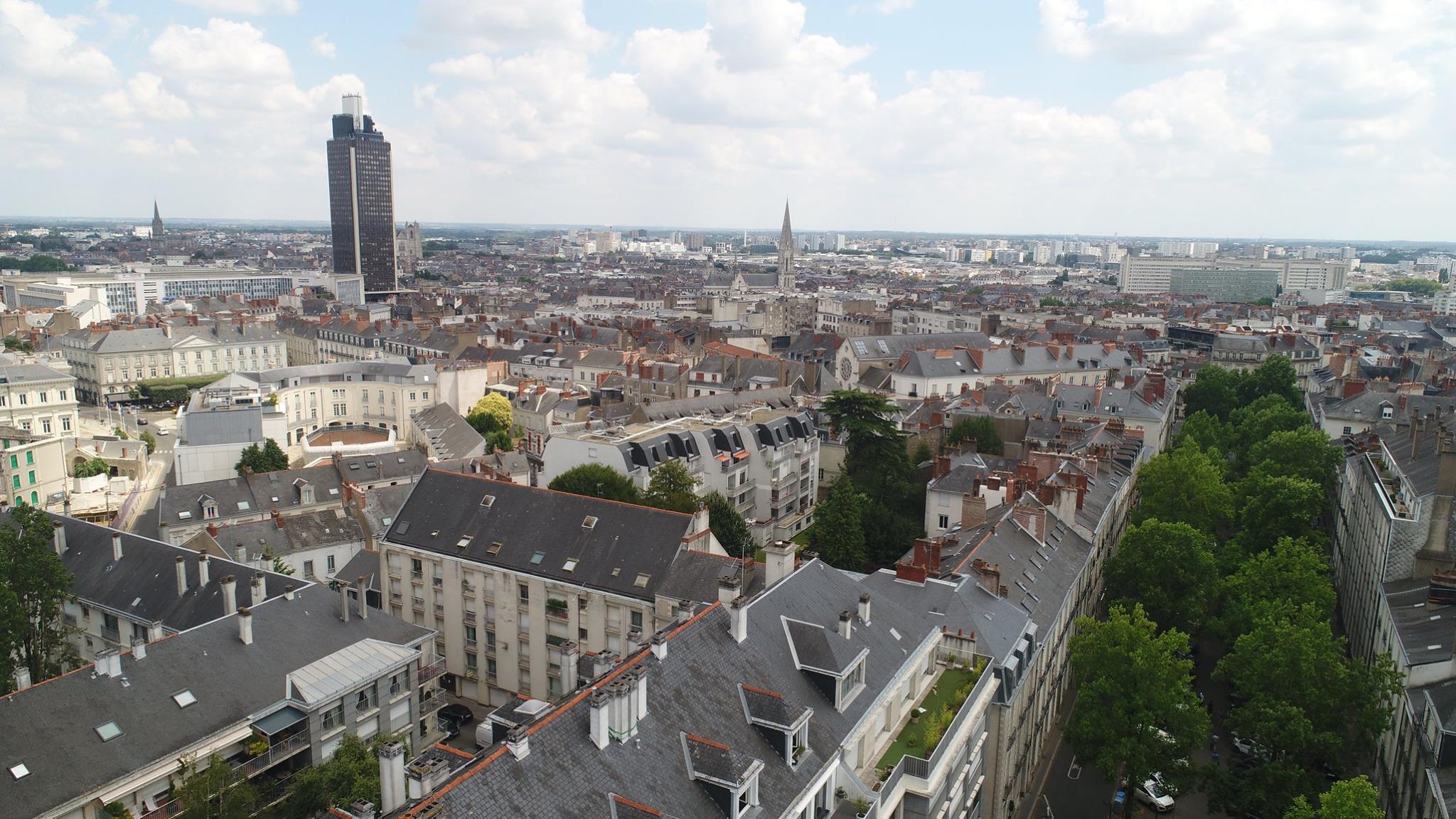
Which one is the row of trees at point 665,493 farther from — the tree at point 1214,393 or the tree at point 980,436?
the tree at point 1214,393

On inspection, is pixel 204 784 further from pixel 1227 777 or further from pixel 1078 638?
pixel 1227 777

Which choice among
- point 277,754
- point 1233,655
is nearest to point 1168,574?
point 1233,655

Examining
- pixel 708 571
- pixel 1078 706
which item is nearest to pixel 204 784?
pixel 708 571

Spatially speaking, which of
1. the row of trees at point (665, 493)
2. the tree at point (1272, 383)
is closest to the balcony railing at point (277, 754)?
the row of trees at point (665, 493)

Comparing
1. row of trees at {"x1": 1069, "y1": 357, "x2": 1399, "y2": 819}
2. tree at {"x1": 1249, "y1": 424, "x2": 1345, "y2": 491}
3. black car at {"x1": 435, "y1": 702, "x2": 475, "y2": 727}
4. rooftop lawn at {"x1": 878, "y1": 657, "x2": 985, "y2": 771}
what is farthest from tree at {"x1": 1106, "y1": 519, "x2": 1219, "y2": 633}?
black car at {"x1": 435, "y1": 702, "x2": 475, "y2": 727}

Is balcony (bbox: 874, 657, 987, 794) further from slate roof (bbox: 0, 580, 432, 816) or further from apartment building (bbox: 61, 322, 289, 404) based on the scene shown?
apartment building (bbox: 61, 322, 289, 404)

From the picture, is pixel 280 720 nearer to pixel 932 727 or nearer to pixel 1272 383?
pixel 932 727
